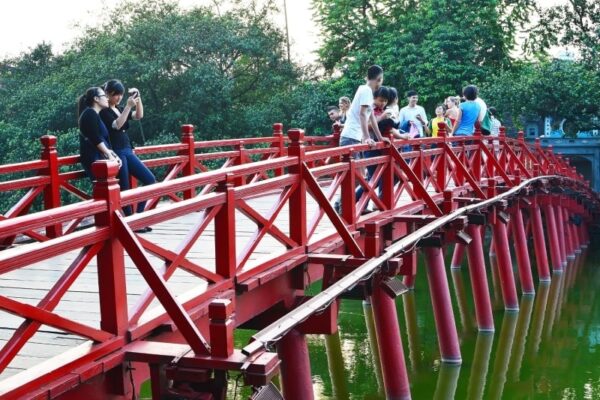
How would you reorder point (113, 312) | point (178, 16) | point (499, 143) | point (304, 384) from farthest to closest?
point (178, 16), point (499, 143), point (304, 384), point (113, 312)

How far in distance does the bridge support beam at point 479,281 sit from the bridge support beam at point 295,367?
5.95m

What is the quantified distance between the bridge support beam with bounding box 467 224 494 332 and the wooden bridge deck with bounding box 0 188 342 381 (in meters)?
4.83

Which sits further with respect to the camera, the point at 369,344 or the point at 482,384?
the point at 369,344

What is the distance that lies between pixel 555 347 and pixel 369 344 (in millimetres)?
2940

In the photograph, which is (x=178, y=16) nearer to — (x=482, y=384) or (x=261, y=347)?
(x=482, y=384)

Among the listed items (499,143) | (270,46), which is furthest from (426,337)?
(270,46)

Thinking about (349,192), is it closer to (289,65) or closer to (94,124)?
(94,124)

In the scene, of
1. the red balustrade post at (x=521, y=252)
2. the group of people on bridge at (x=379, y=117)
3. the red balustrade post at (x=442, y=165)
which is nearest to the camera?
the group of people on bridge at (x=379, y=117)

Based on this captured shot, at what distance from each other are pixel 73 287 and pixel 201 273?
916 millimetres

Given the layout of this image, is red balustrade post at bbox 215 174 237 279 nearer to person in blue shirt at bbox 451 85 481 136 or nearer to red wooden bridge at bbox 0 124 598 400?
red wooden bridge at bbox 0 124 598 400

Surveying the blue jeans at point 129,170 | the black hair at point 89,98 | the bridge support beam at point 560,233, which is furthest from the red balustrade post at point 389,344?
the bridge support beam at point 560,233

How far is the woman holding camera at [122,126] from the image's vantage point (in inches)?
276

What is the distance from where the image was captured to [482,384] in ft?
33.5

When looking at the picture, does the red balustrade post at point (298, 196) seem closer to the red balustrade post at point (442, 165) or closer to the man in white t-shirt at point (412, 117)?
the red balustrade post at point (442, 165)
